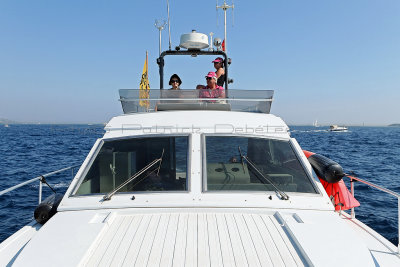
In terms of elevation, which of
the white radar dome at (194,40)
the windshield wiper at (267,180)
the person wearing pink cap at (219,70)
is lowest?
the windshield wiper at (267,180)

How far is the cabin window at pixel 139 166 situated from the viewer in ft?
10.5

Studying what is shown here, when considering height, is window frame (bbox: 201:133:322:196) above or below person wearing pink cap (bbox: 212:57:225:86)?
below

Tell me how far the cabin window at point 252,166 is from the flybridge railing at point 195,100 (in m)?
1.04

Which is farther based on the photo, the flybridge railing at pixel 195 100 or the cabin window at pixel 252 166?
the flybridge railing at pixel 195 100

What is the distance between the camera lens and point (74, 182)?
3.17 meters

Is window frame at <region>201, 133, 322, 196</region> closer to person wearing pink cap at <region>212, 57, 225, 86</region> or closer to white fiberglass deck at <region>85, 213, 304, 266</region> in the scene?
white fiberglass deck at <region>85, 213, 304, 266</region>

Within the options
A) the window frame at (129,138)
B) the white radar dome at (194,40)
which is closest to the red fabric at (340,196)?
the window frame at (129,138)

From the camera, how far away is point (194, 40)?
559 cm

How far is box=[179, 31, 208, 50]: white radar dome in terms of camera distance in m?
5.59

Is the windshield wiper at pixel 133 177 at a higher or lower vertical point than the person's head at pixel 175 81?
lower

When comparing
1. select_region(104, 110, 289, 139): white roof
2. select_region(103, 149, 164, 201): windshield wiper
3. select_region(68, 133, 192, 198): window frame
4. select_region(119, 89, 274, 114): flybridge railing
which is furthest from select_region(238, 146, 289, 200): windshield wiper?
select_region(119, 89, 274, 114): flybridge railing

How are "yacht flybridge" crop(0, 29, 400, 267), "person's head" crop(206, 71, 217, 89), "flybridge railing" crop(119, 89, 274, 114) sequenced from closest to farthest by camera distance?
"yacht flybridge" crop(0, 29, 400, 267) → "flybridge railing" crop(119, 89, 274, 114) → "person's head" crop(206, 71, 217, 89)

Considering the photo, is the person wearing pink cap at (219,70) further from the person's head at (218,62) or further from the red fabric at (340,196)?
the red fabric at (340,196)

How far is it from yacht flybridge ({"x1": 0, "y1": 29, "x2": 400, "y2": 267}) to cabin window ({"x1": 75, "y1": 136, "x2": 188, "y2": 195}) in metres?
0.01
